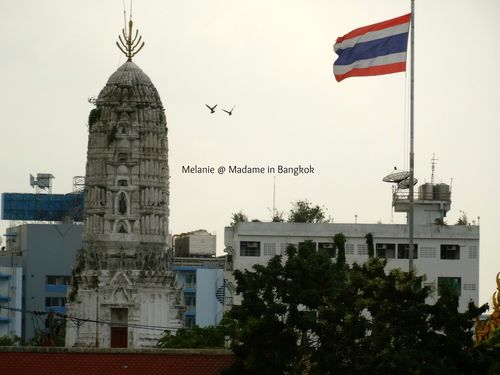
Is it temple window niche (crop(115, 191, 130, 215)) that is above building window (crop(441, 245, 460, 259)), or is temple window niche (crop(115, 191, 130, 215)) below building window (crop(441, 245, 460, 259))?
above

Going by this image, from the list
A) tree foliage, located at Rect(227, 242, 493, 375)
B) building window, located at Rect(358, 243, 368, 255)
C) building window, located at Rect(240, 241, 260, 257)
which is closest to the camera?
tree foliage, located at Rect(227, 242, 493, 375)

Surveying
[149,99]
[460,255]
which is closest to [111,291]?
[149,99]

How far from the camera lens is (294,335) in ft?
342

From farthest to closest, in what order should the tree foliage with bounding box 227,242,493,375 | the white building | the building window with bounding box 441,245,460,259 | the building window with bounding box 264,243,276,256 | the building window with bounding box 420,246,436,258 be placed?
the building window with bounding box 264,243,276,256 → the building window with bounding box 441,245,460,259 → the building window with bounding box 420,246,436,258 → the white building → the tree foliage with bounding box 227,242,493,375

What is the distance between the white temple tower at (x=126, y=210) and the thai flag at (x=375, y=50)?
7268 centimetres

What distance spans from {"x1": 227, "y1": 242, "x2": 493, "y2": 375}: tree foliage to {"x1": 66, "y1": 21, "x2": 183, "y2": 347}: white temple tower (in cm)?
6715

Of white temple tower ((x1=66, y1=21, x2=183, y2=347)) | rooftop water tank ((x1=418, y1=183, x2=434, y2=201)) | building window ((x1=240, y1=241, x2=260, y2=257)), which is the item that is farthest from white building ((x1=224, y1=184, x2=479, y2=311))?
white temple tower ((x1=66, y1=21, x2=183, y2=347))

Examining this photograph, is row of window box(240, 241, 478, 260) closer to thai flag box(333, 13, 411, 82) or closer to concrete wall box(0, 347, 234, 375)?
concrete wall box(0, 347, 234, 375)

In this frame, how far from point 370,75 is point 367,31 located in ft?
7.20

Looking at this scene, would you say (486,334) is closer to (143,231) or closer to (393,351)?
(393,351)

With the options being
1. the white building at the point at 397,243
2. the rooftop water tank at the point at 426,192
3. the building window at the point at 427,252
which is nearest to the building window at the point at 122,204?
the white building at the point at 397,243

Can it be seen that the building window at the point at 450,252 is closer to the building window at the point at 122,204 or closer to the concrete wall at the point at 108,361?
the building window at the point at 122,204

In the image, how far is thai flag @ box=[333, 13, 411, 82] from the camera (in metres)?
102

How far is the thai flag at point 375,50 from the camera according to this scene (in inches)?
4026
